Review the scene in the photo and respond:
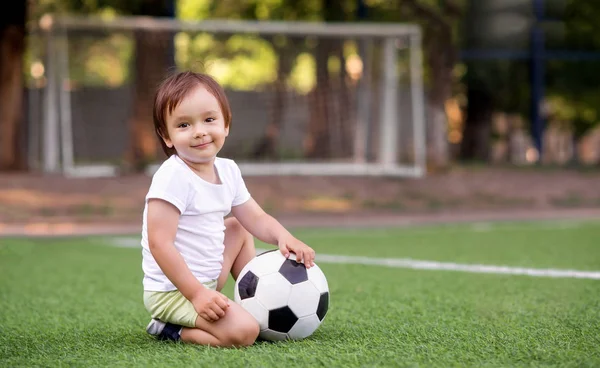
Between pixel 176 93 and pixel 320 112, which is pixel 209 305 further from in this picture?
pixel 320 112

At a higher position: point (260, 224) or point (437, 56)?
point (437, 56)

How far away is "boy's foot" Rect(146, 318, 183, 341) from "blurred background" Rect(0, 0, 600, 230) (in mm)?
9184

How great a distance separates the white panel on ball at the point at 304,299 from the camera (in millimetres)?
3734

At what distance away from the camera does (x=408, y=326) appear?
4.08 m

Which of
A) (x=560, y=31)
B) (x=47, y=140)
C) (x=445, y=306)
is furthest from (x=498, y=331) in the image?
(x=560, y=31)

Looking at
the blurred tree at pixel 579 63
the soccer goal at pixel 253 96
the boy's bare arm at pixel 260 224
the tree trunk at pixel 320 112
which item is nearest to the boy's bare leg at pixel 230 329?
the boy's bare arm at pixel 260 224

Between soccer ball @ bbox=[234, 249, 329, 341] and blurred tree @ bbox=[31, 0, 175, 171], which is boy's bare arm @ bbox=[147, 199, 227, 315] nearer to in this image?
soccer ball @ bbox=[234, 249, 329, 341]

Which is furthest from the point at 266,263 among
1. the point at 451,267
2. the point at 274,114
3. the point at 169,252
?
the point at 274,114

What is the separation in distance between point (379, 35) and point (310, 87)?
5.34 feet

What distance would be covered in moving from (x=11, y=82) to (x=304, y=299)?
13.0 metres

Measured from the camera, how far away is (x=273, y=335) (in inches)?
148

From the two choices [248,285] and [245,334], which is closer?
[245,334]

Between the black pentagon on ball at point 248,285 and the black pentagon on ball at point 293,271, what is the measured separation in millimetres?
122

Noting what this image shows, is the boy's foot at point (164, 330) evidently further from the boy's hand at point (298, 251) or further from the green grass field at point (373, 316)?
the boy's hand at point (298, 251)
